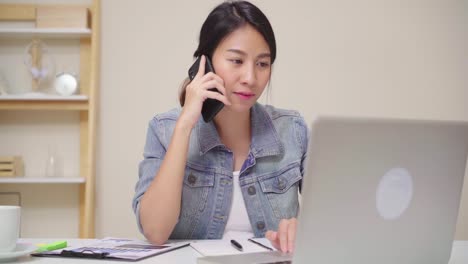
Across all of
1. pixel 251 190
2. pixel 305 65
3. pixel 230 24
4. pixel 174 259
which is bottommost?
pixel 174 259

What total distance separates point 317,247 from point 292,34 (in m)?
2.42

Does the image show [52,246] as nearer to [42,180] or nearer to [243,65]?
[243,65]

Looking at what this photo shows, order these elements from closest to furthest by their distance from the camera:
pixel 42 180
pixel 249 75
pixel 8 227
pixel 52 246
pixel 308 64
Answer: pixel 8 227
pixel 52 246
pixel 249 75
pixel 42 180
pixel 308 64

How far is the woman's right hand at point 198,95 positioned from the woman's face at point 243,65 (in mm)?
33

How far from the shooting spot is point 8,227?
1.02 m

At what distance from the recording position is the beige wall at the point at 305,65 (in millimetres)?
2984

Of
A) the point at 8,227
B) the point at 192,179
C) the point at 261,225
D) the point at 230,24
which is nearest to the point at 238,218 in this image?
the point at 261,225

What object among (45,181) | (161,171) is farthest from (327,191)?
(45,181)

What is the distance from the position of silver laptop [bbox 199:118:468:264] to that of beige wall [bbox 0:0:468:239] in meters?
2.21

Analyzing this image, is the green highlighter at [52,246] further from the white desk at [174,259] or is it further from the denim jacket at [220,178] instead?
the denim jacket at [220,178]

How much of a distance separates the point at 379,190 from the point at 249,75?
2.41 feet

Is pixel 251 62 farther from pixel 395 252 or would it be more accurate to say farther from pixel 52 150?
pixel 52 150

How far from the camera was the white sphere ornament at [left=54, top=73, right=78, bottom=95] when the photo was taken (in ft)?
9.42

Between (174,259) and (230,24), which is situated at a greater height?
(230,24)
